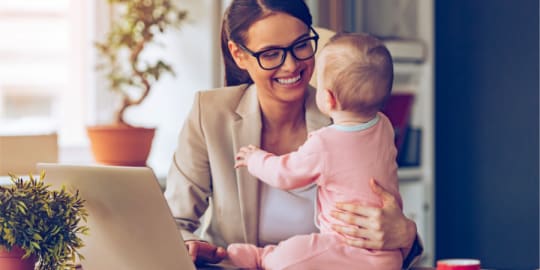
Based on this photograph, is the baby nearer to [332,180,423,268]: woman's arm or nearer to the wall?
[332,180,423,268]: woman's arm

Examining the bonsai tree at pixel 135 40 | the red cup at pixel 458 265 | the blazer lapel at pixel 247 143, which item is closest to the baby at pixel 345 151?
the red cup at pixel 458 265

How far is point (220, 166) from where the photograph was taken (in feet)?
6.00

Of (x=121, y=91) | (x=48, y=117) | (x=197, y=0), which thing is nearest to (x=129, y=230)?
(x=121, y=91)

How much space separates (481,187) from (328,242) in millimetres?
2897

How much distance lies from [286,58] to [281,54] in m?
0.01

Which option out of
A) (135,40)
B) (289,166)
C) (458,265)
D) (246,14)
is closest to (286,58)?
(246,14)

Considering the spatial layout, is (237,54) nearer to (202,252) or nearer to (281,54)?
(281,54)

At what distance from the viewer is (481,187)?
13.7 ft

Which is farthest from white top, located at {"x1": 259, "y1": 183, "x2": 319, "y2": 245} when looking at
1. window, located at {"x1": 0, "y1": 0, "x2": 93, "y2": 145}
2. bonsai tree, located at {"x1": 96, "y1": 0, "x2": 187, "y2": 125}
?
window, located at {"x1": 0, "y1": 0, "x2": 93, "y2": 145}

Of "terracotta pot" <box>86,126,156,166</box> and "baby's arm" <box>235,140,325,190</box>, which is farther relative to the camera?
"terracotta pot" <box>86,126,156,166</box>

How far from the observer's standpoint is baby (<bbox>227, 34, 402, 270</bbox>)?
141 centimetres

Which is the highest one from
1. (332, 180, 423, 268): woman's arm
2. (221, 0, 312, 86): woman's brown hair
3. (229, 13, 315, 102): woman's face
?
(221, 0, 312, 86): woman's brown hair

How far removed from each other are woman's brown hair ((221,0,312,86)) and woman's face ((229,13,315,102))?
12mm

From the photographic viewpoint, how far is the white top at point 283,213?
5.97 feet
